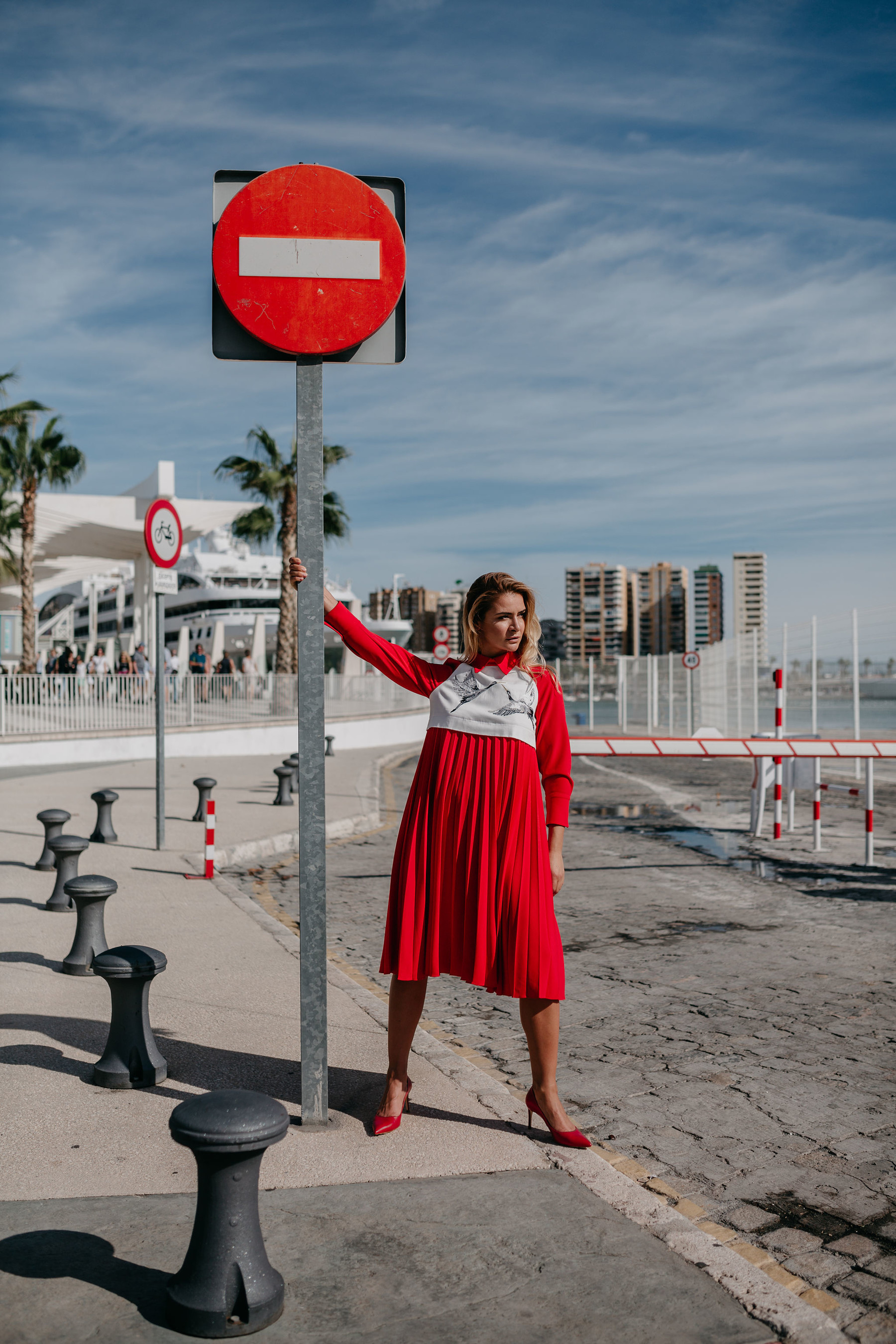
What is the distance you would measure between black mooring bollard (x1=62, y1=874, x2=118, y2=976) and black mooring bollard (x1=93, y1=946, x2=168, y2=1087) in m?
1.34

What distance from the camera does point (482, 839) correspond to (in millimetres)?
3514

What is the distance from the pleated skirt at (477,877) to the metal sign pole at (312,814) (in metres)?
0.25

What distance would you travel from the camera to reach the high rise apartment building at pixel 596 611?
17762 centimetres

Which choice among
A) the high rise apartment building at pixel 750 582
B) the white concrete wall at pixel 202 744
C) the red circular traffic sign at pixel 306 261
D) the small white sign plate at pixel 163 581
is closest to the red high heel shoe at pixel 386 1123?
the red circular traffic sign at pixel 306 261

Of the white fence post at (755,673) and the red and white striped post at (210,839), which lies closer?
the red and white striped post at (210,839)

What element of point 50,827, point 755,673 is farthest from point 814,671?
point 50,827

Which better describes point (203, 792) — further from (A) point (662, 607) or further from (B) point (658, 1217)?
(A) point (662, 607)

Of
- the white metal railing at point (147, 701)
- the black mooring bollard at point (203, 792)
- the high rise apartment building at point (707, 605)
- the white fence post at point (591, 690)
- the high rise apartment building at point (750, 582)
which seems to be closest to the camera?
the black mooring bollard at point (203, 792)

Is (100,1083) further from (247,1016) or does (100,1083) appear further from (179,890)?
(179,890)

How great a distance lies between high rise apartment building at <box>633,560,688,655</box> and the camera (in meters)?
175

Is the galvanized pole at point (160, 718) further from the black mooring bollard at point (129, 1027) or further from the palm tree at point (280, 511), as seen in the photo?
the palm tree at point (280, 511)

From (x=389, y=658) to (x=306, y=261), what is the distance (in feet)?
4.45

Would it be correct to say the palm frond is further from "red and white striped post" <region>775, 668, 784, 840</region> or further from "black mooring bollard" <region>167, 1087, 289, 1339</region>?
"black mooring bollard" <region>167, 1087, 289, 1339</region>

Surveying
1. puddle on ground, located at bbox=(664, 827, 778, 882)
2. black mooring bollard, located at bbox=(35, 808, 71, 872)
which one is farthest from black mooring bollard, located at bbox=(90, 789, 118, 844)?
puddle on ground, located at bbox=(664, 827, 778, 882)
